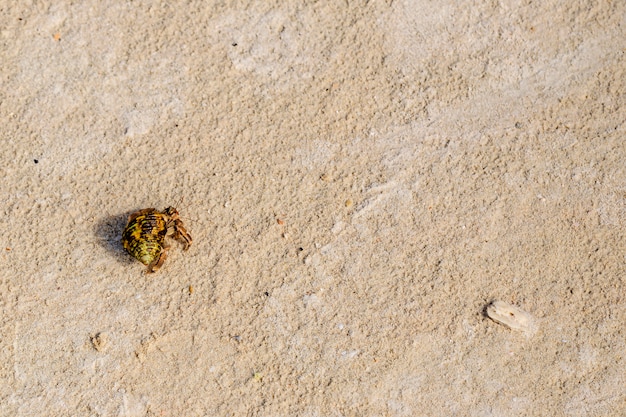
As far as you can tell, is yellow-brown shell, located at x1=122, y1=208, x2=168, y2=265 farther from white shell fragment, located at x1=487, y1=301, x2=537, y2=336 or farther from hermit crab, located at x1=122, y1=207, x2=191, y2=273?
white shell fragment, located at x1=487, y1=301, x2=537, y2=336

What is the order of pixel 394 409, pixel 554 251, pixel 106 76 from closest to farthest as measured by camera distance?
1. pixel 394 409
2. pixel 554 251
3. pixel 106 76

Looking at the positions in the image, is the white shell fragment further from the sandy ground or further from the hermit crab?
the hermit crab

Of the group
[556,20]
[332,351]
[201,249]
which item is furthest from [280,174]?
[556,20]

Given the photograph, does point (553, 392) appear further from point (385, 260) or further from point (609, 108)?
point (609, 108)

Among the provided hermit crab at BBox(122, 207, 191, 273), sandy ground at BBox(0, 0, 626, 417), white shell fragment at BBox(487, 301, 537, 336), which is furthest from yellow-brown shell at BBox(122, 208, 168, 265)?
white shell fragment at BBox(487, 301, 537, 336)

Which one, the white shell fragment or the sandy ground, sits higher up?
the sandy ground

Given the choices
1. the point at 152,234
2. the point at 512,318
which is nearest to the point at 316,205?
the point at 152,234
